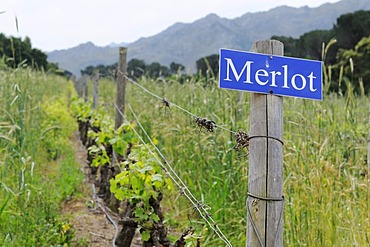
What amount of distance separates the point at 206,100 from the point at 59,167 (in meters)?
2.90

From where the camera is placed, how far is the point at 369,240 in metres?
2.79

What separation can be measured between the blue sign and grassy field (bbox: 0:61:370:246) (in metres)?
0.81

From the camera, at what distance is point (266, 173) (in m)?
1.72

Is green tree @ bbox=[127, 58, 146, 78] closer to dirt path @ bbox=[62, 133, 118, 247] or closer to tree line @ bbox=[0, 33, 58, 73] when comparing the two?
tree line @ bbox=[0, 33, 58, 73]

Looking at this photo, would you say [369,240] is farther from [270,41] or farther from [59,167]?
[59,167]

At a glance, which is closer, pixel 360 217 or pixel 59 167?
pixel 360 217

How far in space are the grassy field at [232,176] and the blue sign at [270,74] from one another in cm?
81

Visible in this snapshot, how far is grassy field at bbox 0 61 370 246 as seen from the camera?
308 centimetres

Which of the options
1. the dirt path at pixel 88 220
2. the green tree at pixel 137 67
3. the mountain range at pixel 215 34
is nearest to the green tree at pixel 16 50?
the dirt path at pixel 88 220

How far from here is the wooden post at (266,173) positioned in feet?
5.63

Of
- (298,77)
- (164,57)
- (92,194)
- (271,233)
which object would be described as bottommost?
(92,194)

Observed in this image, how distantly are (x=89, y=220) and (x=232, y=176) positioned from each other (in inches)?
57.2

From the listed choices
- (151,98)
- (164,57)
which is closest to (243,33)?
(164,57)

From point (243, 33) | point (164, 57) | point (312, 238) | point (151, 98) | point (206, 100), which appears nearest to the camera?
point (312, 238)
